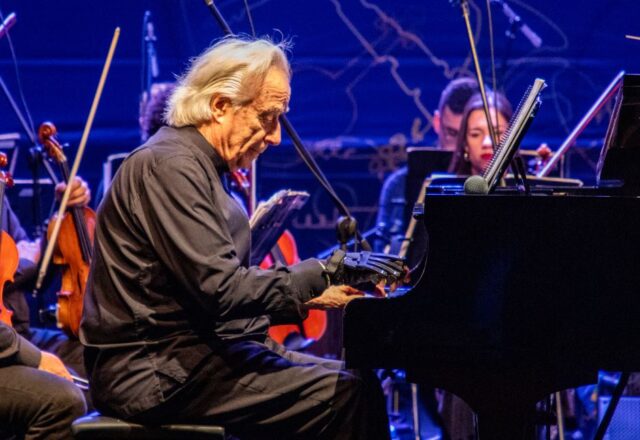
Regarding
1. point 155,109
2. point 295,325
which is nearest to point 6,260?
point 155,109

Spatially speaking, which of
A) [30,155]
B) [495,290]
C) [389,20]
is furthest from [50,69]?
[495,290]

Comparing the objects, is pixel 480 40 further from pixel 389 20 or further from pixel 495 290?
pixel 495 290

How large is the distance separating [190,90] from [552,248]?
123cm

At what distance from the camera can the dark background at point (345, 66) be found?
590cm

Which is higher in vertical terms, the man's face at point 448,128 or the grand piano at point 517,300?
the man's face at point 448,128

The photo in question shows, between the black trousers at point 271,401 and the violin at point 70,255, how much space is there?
134 cm

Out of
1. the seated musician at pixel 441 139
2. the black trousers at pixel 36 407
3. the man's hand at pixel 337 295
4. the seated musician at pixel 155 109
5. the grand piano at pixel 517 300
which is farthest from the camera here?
the seated musician at pixel 441 139

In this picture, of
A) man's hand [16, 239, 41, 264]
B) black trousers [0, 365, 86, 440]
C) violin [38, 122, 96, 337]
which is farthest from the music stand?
black trousers [0, 365, 86, 440]

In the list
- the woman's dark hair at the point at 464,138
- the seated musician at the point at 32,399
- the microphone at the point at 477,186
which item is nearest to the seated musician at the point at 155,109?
the seated musician at the point at 32,399

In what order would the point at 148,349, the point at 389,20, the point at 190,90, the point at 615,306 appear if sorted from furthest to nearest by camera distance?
the point at 389,20 < the point at 190,90 < the point at 148,349 < the point at 615,306

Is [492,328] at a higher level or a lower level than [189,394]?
higher

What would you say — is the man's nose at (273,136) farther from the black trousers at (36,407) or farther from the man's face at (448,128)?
the man's face at (448,128)

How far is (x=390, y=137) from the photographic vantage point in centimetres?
603

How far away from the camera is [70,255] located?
4.04 m
